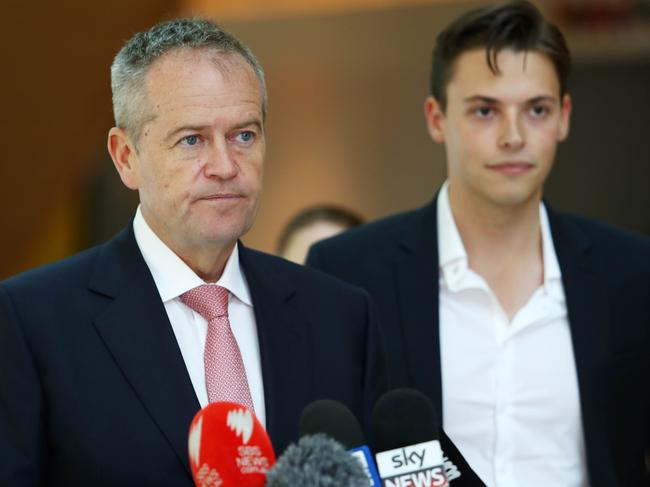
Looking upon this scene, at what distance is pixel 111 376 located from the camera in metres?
2.00

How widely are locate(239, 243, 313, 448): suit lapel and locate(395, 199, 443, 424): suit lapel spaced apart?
63cm

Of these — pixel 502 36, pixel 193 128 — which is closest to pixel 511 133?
pixel 502 36

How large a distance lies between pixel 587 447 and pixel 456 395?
1.05ft

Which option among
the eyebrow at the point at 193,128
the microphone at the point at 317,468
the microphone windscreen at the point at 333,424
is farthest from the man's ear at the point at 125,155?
the microphone at the point at 317,468

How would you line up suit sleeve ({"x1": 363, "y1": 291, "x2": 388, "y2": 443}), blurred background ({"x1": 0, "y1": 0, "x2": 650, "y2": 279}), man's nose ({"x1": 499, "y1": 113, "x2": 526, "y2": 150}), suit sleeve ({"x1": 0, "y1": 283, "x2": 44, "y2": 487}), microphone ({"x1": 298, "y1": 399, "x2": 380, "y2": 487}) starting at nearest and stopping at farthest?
microphone ({"x1": 298, "y1": 399, "x2": 380, "y2": 487}) → suit sleeve ({"x1": 0, "y1": 283, "x2": 44, "y2": 487}) → suit sleeve ({"x1": 363, "y1": 291, "x2": 388, "y2": 443}) → man's nose ({"x1": 499, "y1": 113, "x2": 526, "y2": 150}) → blurred background ({"x1": 0, "y1": 0, "x2": 650, "y2": 279})

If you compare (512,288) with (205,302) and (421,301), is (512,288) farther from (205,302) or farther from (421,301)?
(205,302)

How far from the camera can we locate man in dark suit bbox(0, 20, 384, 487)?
1949mm

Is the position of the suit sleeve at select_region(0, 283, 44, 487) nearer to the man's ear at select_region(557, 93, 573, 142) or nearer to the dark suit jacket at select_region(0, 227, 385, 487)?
the dark suit jacket at select_region(0, 227, 385, 487)

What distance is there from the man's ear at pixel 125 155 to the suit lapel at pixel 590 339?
3.90 ft

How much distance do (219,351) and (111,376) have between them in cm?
19

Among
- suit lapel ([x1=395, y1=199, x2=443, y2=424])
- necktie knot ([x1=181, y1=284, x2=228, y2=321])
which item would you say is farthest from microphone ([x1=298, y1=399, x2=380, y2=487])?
suit lapel ([x1=395, y1=199, x2=443, y2=424])

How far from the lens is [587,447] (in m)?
2.75

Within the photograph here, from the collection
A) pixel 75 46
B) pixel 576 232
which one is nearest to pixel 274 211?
pixel 75 46

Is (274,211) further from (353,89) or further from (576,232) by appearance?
(576,232)
